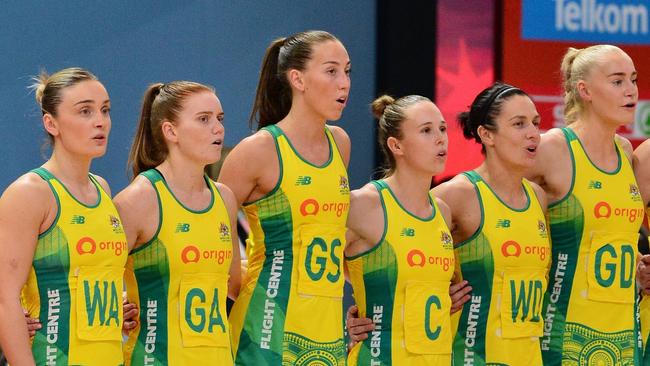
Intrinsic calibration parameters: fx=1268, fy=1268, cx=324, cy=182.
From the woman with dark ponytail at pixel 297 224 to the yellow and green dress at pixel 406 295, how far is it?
0.39ft

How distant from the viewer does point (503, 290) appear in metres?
4.79

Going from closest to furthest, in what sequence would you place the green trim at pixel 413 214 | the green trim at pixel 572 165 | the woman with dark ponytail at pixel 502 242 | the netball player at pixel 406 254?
the netball player at pixel 406 254 → the green trim at pixel 413 214 → the woman with dark ponytail at pixel 502 242 → the green trim at pixel 572 165

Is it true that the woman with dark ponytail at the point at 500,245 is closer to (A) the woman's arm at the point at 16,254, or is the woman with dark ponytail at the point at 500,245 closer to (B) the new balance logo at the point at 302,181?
(B) the new balance logo at the point at 302,181

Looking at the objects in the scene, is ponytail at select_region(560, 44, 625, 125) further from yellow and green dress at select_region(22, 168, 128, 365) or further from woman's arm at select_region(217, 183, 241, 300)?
yellow and green dress at select_region(22, 168, 128, 365)

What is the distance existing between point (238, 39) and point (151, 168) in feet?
9.55

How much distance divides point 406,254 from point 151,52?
2.83 meters

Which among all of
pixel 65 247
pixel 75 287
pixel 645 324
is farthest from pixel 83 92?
pixel 645 324

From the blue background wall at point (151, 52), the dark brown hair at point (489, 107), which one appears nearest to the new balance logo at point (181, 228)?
the dark brown hair at point (489, 107)

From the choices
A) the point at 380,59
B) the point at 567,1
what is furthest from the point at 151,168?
the point at 567,1

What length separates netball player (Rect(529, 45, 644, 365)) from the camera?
5.01 meters

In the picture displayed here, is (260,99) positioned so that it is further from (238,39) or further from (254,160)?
(238,39)

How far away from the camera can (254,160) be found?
14.8 feet

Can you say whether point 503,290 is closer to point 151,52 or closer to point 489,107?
point 489,107

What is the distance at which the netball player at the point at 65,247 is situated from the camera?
3.88 meters
